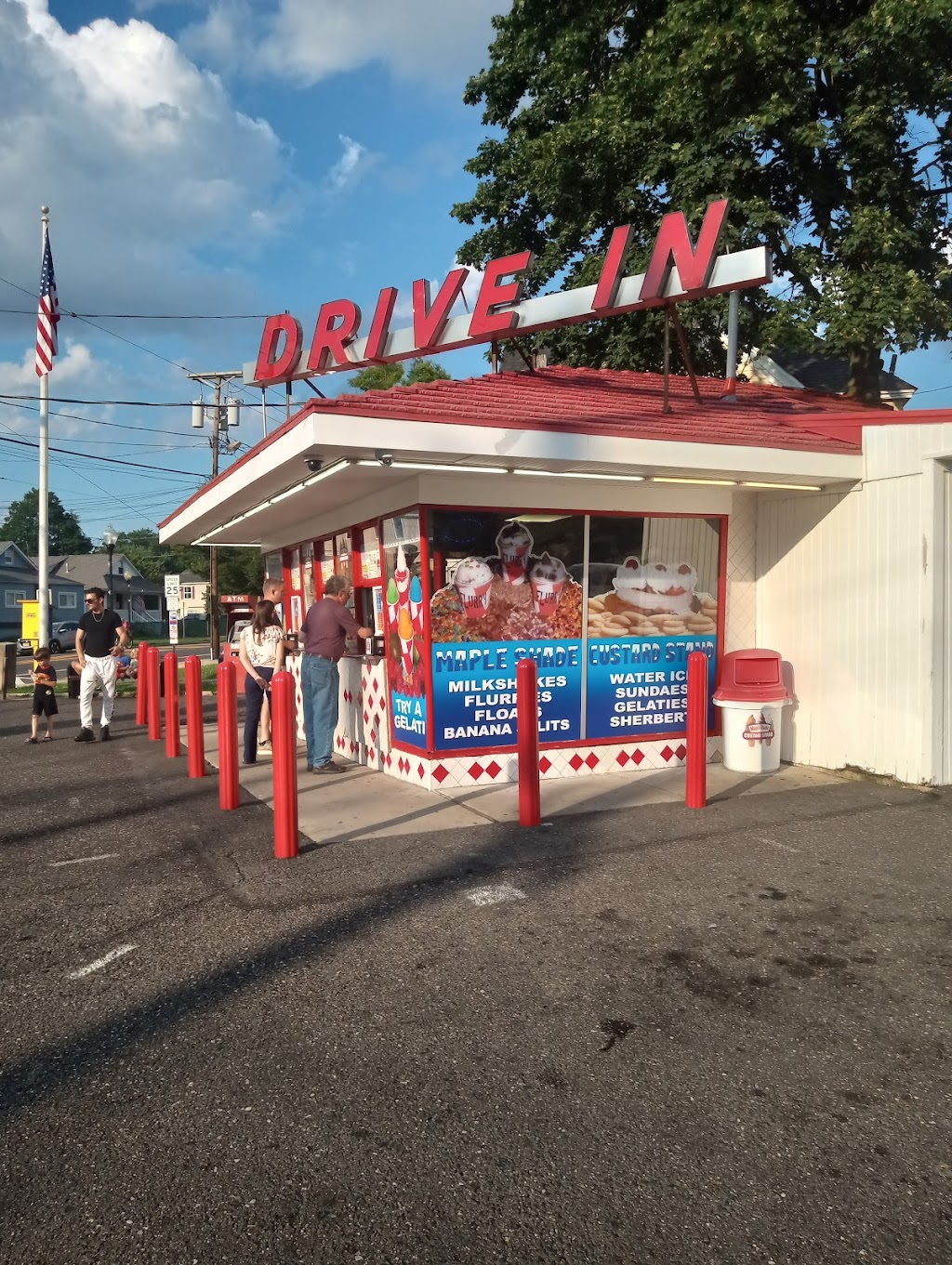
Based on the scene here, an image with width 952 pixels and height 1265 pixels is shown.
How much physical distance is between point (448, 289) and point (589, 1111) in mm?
7762

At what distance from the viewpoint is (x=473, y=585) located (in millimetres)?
7762

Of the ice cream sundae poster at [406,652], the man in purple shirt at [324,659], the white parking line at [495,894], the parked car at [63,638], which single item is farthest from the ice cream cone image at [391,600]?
the parked car at [63,638]

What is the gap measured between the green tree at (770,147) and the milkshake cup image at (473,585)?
741 cm

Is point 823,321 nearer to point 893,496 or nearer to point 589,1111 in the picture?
point 893,496

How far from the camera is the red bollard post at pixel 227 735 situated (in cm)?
698

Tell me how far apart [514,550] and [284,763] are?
10.6 ft

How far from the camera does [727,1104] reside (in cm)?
298

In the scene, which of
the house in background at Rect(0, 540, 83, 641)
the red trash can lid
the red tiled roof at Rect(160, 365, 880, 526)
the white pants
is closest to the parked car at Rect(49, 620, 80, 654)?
the house in background at Rect(0, 540, 83, 641)

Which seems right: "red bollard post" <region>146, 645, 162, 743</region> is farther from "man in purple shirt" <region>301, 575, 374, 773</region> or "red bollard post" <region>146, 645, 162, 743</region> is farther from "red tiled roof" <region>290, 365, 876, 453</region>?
"red tiled roof" <region>290, 365, 876, 453</region>

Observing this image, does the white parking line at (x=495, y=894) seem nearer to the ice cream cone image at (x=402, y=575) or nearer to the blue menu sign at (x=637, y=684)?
the blue menu sign at (x=637, y=684)

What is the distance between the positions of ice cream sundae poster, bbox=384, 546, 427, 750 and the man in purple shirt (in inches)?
13.2

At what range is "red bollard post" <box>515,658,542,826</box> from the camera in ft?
20.4

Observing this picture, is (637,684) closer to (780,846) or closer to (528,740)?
(528,740)

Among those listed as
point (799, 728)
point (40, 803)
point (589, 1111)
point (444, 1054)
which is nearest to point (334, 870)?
point (444, 1054)
